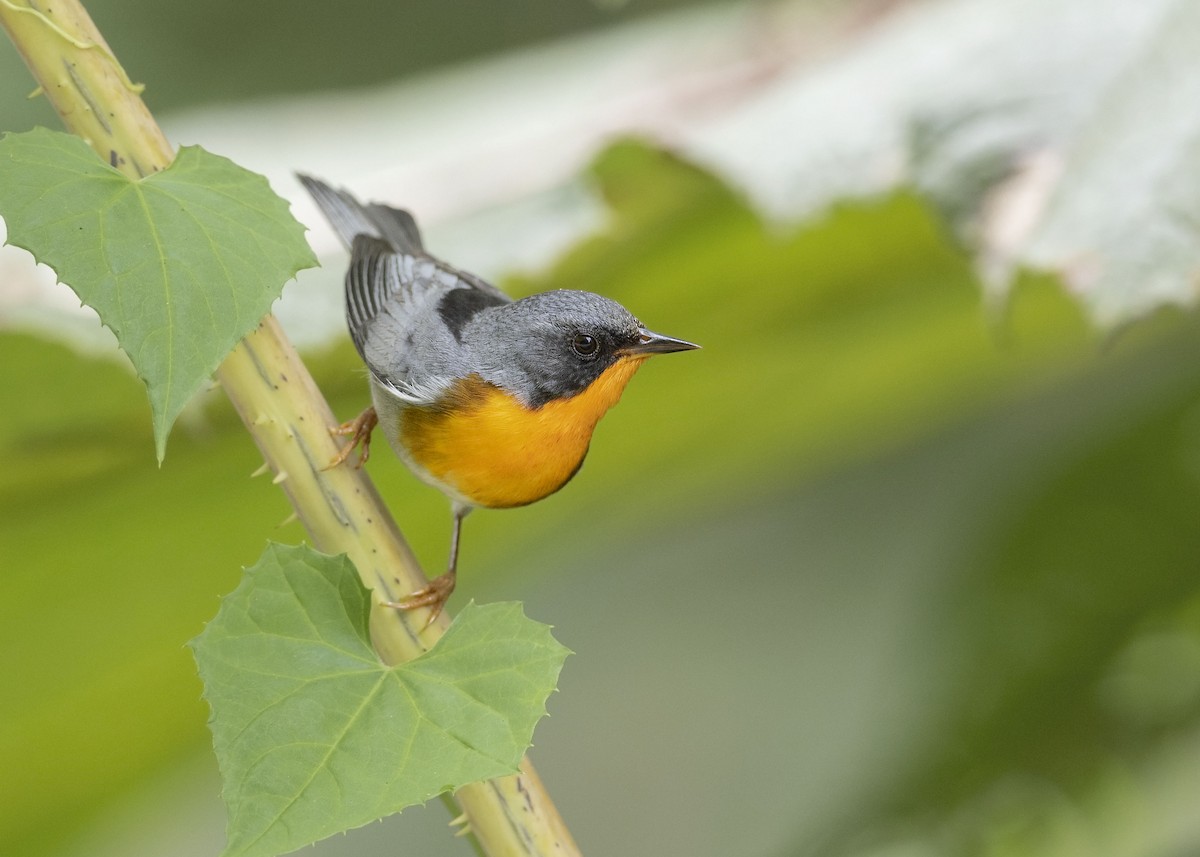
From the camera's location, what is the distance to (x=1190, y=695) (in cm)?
157

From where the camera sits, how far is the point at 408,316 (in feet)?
3.87

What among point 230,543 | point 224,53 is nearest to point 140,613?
point 230,543

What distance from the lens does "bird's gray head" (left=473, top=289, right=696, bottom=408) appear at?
1.11 meters

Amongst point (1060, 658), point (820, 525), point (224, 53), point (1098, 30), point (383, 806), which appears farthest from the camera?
point (224, 53)

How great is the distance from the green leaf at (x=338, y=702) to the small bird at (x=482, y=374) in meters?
0.36

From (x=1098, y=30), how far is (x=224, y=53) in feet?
7.78

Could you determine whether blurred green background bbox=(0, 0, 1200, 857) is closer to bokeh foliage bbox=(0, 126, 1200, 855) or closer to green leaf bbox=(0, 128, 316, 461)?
bokeh foliage bbox=(0, 126, 1200, 855)

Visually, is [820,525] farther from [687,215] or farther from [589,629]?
[687,215]

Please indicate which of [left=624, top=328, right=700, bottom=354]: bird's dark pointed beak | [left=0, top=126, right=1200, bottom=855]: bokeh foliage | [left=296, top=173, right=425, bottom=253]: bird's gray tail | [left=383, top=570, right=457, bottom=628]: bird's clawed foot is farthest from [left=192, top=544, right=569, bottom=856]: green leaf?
[left=296, top=173, right=425, bottom=253]: bird's gray tail

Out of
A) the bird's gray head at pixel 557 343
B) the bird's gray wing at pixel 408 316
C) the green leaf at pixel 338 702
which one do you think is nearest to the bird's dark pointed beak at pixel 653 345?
the bird's gray head at pixel 557 343

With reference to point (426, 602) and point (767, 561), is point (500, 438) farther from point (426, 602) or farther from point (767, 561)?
point (767, 561)

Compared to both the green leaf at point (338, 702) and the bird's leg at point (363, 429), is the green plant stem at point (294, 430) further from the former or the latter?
the bird's leg at point (363, 429)

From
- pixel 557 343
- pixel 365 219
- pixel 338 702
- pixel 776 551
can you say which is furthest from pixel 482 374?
pixel 776 551

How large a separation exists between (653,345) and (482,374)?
0.53 ft
